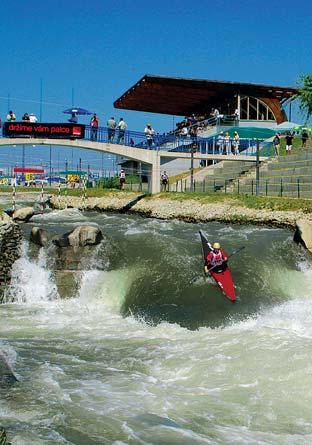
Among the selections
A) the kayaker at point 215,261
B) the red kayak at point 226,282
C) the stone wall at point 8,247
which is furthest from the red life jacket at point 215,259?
the stone wall at point 8,247

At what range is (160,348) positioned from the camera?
11.4 metres

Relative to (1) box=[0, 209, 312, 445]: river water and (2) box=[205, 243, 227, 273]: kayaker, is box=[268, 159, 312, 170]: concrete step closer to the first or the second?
(1) box=[0, 209, 312, 445]: river water

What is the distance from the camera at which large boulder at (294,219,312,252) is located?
17.9 meters

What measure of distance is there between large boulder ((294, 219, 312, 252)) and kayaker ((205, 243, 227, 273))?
3.92 metres

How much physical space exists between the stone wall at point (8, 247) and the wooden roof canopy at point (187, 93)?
1119 inches

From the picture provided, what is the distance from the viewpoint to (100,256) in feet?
54.9

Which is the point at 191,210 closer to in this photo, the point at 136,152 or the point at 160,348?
the point at 136,152

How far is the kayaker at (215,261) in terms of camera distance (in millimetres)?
15078

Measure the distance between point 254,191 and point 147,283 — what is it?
18007mm

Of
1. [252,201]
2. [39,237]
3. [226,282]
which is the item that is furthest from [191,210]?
[226,282]

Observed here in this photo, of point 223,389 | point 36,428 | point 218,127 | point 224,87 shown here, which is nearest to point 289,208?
point 223,389

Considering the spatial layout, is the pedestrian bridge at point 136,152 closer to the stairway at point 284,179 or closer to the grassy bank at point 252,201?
the grassy bank at point 252,201

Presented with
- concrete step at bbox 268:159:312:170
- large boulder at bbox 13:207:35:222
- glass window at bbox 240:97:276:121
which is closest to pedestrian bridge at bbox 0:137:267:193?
concrete step at bbox 268:159:312:170

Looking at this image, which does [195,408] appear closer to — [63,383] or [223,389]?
[223,389]
